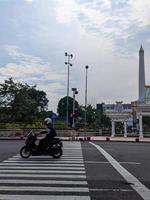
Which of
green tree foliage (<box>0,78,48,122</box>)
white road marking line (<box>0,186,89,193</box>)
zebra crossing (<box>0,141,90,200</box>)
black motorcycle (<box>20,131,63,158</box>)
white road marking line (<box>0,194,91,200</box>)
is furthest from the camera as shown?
green tree foliage (<box>0,78,48,122</box>)

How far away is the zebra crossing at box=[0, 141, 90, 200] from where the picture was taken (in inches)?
369

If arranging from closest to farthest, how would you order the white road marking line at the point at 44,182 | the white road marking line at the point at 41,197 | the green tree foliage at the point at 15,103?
the white road marking line at the point at 41,197, the white road marking line at the point at 44,182, the green tree foliage at the point at 15,103

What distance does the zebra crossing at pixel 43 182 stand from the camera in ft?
30.8

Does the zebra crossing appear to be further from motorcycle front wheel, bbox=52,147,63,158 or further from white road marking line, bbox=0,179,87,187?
motorcycle front wheel, bbox=52,147,63,158

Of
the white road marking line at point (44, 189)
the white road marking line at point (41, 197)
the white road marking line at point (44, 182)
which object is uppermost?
the white road marking line at point (44, 182)

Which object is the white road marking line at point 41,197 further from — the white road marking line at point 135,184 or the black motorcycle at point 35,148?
the black motorcycle at point 35,148

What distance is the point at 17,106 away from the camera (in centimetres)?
7344

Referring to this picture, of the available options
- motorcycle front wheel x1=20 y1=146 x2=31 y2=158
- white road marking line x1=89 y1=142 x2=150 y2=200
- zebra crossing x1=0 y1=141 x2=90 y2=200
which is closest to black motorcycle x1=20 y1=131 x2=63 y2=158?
motorcycle front wheel x1=20 y1=146 x2=31 y2=158

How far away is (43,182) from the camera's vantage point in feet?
37.2

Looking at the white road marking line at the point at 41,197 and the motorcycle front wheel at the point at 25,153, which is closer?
the white road marking line at the point at 41,197

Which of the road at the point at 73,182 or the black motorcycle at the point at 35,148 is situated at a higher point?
the black motorcycle at the point at 35,148

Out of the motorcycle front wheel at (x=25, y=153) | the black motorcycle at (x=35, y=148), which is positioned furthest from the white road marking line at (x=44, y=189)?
the motorcycle front wheel at (x=25, y=153)

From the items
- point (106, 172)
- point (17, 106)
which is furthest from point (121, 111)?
point (106, 172)

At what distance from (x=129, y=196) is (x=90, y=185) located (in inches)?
65.1
